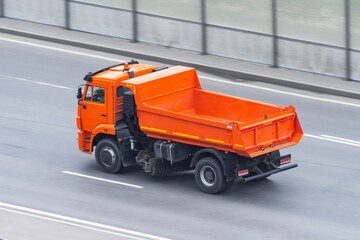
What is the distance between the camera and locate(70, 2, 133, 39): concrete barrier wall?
27375 mm

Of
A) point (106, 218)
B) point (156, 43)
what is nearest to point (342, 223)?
point (106, 218)

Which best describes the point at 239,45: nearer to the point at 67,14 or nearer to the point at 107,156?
the point at 67,14

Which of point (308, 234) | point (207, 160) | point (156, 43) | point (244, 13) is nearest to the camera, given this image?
point (308, 234)

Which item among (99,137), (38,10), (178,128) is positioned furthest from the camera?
(38,10)

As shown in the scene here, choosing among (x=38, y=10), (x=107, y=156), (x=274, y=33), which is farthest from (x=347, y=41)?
(x=38, y=10)

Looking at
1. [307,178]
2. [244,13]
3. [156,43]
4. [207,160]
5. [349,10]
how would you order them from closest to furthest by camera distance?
[207,160] < [307,178] < [349,10] < [244,13] < [156,43]

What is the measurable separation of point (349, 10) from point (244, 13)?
331 cm

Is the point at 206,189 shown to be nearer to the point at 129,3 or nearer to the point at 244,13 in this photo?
the point at 244,13

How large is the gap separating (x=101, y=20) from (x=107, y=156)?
1127 centimetres

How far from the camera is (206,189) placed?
16.2 meters

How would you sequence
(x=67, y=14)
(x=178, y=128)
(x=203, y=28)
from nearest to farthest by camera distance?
(x=178, y=128), (x=203, y=28), (x=67, y=14)

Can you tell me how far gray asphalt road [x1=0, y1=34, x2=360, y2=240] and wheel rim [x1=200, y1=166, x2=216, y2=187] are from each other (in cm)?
27

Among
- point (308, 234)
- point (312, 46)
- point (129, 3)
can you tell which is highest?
point (129, 3)

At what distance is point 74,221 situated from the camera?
1498cm
